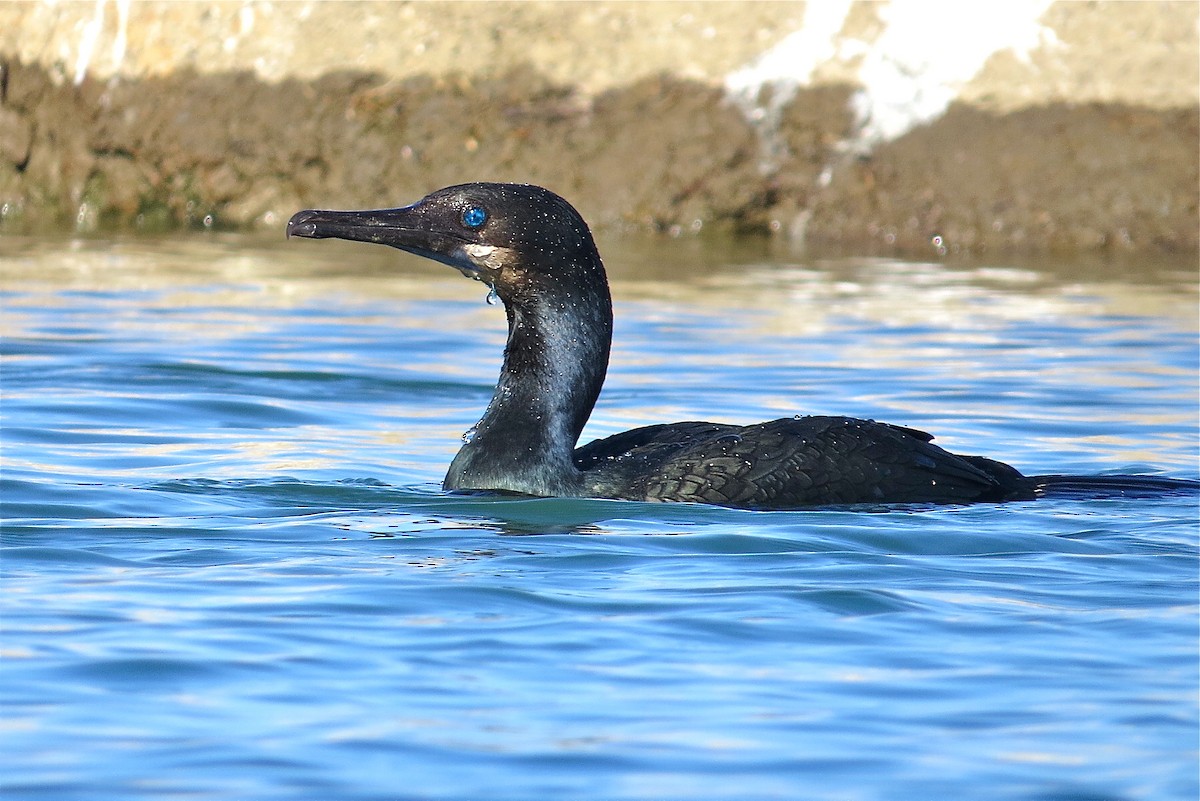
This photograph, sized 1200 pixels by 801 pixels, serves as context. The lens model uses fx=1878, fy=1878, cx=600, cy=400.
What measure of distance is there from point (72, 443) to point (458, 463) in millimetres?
2080

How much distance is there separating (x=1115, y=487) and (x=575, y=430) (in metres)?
1.95

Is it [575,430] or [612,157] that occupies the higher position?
[612,157]

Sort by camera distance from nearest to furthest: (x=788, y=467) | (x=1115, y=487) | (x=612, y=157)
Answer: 1. (x=788, y=467)
2. (x=1115, y=487)
3. (x=612, y=157)

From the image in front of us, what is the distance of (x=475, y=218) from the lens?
6574 millimetres

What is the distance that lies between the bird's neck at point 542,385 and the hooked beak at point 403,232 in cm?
26

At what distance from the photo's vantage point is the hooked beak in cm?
651

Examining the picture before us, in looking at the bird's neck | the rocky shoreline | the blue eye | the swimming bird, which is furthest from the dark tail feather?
the rocky shoreline

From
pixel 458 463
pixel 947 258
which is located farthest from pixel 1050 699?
pixel 947 258

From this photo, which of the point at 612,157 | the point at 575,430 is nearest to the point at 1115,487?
the point at 575,430

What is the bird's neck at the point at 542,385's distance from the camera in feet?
21.2

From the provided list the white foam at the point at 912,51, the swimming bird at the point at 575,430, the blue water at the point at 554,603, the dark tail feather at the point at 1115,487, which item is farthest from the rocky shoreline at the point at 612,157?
the swimming bird at the point at 575,430

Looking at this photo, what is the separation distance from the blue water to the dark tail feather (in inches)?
6.2

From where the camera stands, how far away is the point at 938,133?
53.2ft

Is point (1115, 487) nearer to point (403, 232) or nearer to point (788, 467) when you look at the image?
point (788, 467)
